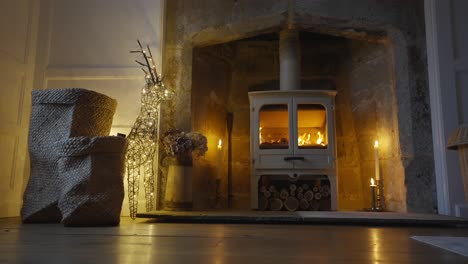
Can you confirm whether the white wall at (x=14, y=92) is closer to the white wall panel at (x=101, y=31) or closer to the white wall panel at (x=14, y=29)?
the white wall panel at (x=14, y=29)

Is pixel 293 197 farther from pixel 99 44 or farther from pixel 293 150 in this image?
pixel 99 44

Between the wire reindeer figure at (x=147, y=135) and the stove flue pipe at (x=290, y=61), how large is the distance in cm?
121

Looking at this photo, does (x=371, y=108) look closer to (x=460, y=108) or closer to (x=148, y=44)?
(x=460, y=108)

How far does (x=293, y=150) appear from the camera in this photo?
3.35m

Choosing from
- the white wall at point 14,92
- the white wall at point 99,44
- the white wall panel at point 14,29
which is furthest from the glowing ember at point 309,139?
the white wall panel at point 14,29

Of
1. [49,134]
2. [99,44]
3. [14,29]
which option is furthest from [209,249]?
[14,29]

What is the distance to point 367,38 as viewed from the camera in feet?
11.2

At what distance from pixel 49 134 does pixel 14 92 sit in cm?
86

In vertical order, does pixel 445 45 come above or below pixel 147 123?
above

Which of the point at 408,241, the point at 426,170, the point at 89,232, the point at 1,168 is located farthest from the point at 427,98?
the point at 1,168

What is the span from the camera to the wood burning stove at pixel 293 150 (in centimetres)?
333

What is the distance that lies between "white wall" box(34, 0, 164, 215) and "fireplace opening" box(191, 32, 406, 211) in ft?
1.76

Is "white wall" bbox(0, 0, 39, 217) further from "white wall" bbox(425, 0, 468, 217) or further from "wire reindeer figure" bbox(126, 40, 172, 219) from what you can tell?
"white wall" bbox(425, 0, 468, 217)

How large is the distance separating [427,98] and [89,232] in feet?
9.15
